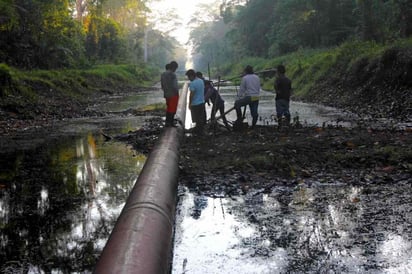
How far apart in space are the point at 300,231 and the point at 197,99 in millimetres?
6268

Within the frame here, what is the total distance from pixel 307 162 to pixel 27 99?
11003 mm

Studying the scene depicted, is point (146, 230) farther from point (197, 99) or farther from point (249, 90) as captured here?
point (249, 90)

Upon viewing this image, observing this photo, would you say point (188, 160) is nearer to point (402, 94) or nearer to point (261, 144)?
point (261, 144)

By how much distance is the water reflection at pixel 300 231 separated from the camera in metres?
3.89

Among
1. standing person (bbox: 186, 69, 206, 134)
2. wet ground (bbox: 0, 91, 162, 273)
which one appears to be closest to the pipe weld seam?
wet ground (bbox: 0, 91, 162, 273)

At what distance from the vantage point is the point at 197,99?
10484 mm

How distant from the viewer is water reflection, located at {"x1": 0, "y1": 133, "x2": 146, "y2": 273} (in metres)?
4.23

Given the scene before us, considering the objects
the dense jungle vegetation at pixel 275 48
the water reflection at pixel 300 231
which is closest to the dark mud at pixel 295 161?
the water reflection at pixel 300 231

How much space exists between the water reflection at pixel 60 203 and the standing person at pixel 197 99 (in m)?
1.89

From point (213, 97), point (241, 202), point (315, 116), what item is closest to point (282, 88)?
point (213, 97)

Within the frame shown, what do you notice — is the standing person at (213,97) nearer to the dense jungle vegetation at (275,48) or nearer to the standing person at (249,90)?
the standing person at (249,90)

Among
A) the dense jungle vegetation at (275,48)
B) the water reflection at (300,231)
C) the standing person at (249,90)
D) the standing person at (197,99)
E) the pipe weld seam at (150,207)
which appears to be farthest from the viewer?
the dense jungle vegetation at (275,48)

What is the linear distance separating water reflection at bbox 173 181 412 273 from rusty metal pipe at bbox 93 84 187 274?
36 cm

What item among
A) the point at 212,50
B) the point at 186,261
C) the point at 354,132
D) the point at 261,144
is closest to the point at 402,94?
the point at 354,132
